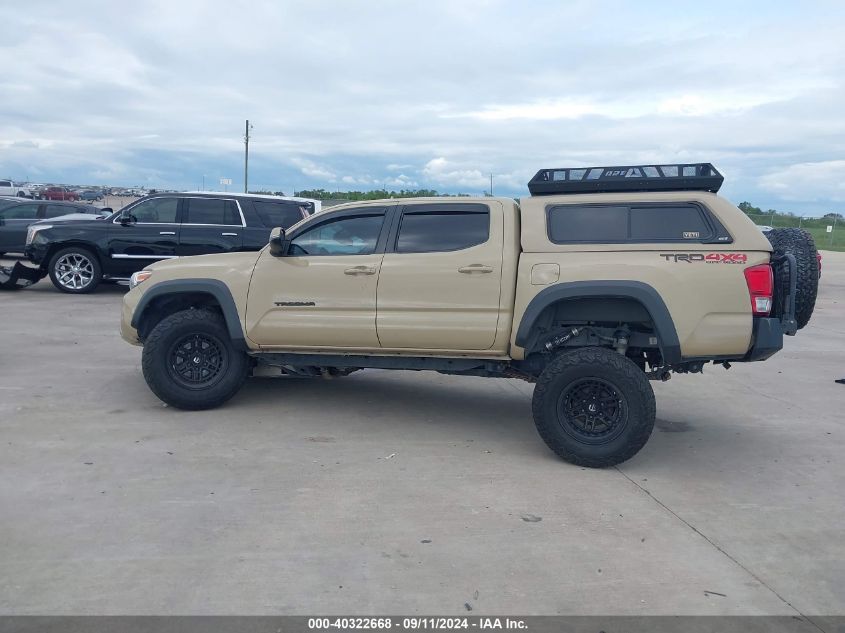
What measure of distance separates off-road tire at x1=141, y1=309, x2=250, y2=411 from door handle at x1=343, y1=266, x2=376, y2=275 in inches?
49.0

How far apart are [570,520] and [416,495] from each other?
98 cm

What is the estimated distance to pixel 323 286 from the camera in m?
6.45

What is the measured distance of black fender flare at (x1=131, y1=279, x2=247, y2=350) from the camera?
6609mm

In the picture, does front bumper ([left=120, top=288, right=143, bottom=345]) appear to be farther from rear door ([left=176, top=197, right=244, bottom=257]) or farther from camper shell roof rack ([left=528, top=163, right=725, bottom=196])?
rear door ([left=176, top=197, right=244, bottom=257])

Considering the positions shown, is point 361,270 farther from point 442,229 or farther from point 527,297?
point 527,297

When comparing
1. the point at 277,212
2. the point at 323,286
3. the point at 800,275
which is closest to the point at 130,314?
the point at 323,286

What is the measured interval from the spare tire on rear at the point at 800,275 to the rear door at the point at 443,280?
2.03 meters

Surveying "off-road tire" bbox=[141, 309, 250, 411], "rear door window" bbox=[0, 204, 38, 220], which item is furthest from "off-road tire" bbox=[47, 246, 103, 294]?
"off-road tire" bbox=[141, 309, 250, 411]

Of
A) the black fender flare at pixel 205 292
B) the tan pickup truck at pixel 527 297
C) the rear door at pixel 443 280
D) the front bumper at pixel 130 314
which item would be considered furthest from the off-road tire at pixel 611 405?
the front bumper at pixel 130 314

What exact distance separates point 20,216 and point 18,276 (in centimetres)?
449

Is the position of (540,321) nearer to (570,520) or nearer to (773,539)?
(570,520)

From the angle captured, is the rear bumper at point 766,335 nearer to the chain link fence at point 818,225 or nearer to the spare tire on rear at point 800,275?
the spare tire on rear at point 800,275
